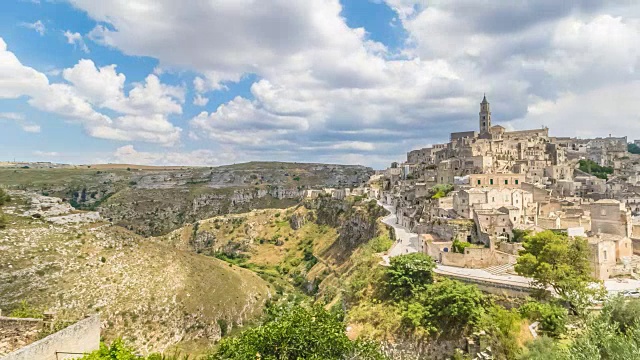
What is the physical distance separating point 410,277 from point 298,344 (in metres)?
19.6

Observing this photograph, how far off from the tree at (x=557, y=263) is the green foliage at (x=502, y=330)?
11.6 ft

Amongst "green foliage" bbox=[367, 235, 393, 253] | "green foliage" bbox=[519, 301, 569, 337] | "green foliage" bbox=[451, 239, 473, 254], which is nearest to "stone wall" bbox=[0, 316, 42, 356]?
"green foliage" bbox=[519, 301, 569, 337]

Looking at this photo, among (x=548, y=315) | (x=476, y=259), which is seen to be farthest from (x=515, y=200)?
(x=548, y=315)

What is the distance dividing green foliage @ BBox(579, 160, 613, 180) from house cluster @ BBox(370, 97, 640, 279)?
0.49 m

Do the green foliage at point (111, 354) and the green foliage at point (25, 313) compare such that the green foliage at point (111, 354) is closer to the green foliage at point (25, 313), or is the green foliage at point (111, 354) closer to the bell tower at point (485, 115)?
the green foliage at point (25, 313)

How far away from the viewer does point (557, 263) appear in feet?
90.6

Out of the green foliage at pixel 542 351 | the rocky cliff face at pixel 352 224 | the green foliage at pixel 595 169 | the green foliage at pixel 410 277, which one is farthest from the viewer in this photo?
the green foliage at pixel 595 169

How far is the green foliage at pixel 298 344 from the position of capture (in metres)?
14.9

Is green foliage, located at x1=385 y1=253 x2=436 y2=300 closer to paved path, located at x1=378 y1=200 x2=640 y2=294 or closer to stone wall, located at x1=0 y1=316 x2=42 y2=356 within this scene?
paved path, located at x1=378 y1=200 x2=640 y2=294

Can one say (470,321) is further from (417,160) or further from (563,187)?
(417,160)

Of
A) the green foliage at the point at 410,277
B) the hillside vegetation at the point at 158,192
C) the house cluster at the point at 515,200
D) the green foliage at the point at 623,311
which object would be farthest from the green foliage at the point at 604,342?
the hillside vegetation at the point at 158,192

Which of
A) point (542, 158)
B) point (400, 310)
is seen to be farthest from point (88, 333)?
point (542, 158)

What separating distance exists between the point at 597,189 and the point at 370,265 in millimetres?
40871

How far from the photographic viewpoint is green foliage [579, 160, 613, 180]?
70944 mm
